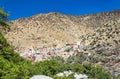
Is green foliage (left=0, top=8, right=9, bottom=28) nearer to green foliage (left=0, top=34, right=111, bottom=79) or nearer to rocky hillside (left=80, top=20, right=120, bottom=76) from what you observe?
green foliage (left=0, top=34, right=111, bottom=79)

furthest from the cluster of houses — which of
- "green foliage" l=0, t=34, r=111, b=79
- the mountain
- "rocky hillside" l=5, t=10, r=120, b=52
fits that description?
"rocky hillside" l=5, t=10, r=120, b=52

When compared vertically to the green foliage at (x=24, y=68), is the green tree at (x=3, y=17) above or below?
above

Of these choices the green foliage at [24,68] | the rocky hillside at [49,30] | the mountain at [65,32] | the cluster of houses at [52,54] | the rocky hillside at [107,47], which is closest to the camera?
the green foliage at [24,68]

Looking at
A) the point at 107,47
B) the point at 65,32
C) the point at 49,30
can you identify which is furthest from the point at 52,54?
the point at 65,32

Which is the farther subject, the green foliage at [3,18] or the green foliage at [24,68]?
the green foliage at [3,18]

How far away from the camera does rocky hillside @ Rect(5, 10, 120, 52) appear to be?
84363mm

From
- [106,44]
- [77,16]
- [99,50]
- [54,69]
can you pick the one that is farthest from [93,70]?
[77,16]

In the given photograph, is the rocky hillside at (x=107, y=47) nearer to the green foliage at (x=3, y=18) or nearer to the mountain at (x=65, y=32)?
the mountain at (x=65, y=32)

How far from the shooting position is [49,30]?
92.4 m

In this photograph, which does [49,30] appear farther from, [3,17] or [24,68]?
[24,68]

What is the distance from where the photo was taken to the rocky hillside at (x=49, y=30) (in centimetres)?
8436

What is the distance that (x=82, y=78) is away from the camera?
28484mm

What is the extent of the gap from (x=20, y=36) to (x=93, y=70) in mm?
56698

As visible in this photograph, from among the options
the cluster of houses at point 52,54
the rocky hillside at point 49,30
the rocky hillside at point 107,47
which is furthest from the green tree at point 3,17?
the rocky hillside at point 49,30
